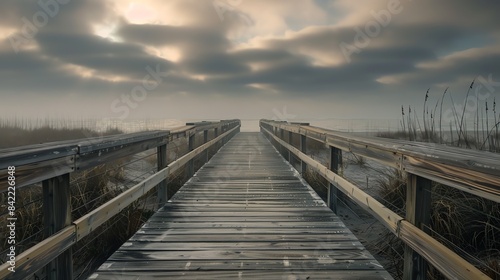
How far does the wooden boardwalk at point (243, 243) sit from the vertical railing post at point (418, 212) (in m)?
0.34

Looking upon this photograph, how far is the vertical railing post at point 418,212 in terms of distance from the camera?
7.47 feet

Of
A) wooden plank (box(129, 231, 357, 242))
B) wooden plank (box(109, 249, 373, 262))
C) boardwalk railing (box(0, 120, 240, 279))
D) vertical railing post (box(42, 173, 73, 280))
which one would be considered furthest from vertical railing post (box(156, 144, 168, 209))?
vertical railing post (box(42, 173, 73, 280))

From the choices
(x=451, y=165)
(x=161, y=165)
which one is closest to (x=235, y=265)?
(x=451, y=165)

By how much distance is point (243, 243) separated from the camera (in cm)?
328

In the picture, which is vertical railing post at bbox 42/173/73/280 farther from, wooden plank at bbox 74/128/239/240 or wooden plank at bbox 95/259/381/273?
wooden plank at bbox 95/259/381/273

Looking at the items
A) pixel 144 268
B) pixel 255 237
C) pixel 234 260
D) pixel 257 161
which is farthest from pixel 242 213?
pixel 257 161

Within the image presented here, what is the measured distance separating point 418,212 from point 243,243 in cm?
160

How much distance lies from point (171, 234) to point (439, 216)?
2.86 m

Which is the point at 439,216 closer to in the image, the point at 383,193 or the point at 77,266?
the point at 383,193

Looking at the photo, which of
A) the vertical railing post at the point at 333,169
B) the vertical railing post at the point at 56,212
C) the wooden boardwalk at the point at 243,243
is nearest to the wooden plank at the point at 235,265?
the wooden boardwalk at the point at 243,243

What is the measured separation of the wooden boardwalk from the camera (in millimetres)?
2686

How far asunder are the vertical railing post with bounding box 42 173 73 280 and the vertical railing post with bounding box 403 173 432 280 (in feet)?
7.29

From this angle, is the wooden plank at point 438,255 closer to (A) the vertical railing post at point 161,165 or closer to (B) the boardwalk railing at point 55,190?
(B) the boardwalk railing at point 55,190

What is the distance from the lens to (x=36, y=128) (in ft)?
56.9
